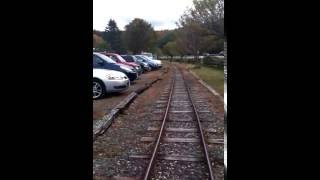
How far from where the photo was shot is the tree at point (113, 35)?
9141 cm

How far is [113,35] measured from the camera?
3949 inches

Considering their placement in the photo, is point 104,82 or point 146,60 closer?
point 104,82

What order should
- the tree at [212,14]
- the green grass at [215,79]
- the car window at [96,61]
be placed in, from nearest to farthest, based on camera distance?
the car window at [96,61]
the green grass at [215,79]
the tree at [212,14]

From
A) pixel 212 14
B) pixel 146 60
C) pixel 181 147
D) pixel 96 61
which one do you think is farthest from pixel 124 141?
pixel 146 60

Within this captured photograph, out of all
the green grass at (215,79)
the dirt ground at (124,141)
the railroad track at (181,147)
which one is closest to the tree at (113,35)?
the green grass at (215,79)

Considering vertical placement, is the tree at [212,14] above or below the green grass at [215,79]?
above

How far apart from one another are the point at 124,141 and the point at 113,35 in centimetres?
9553

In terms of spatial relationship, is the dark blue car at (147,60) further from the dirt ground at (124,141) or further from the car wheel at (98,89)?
the dirt ground at (124,141)

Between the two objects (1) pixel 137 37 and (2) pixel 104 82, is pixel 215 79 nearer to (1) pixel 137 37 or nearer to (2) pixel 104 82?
(2) pixel 104 82

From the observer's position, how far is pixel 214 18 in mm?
23516

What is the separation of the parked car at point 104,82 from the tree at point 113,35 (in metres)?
76.4

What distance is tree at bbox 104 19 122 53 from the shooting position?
91.4 m
